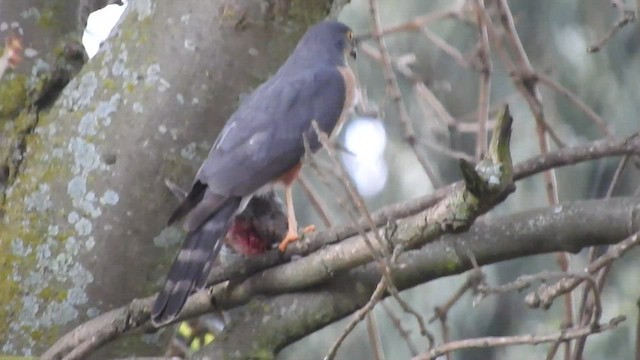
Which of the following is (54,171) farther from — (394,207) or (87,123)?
(394,207)

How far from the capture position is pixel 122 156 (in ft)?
6.46

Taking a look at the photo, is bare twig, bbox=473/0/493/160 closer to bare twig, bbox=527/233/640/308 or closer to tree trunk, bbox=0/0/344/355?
tree trunk, bbox=0/0/344/355

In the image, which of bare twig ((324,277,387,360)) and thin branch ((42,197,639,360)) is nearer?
bare twig ((324,277,387,360))

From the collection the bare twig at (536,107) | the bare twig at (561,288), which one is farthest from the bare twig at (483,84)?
the bare twig at (561,288)

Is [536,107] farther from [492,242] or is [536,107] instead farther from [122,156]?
[122,156]

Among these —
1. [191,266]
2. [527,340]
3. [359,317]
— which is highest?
[191,266]

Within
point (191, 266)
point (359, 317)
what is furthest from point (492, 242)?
point (191, 266)

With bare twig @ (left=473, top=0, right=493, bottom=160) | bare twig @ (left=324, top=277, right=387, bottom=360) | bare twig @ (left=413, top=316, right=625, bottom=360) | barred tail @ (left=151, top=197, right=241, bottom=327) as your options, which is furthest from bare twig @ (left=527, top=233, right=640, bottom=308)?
Answer: bare twig @ (left=473, top=0, right=493, bottom=160)

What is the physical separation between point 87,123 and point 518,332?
226 cm

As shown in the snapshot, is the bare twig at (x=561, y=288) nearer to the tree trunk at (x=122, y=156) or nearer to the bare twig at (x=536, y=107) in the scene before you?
the bare twig at (x=536, y=107)

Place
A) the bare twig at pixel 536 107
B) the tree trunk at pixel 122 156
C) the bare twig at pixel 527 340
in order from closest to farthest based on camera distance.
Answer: the bare twig at pixel 527 340 → the tree trunk at pixel 122 156 → the bare twig at pixel 536 107

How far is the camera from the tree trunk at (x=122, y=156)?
1.87 meters

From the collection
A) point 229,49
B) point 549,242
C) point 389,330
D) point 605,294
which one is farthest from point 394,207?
point 389,330

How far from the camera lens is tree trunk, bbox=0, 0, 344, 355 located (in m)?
1.87
